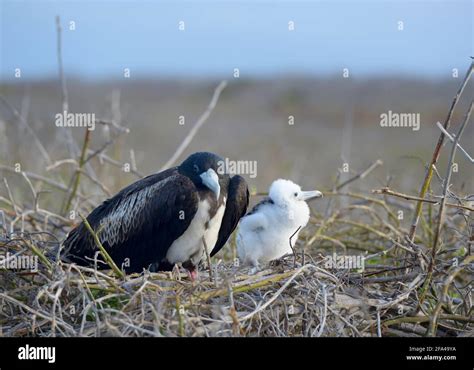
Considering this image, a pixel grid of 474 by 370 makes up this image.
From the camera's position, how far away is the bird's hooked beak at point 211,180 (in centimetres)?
429

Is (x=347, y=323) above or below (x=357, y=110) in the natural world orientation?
below

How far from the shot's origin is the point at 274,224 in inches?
178

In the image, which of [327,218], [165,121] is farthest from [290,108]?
[327,218]

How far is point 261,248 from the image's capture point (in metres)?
4.53

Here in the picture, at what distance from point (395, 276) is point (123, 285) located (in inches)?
54.8

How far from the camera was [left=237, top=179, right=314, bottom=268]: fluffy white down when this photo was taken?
448cm

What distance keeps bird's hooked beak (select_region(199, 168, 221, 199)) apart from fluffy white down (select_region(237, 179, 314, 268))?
33 centimetres

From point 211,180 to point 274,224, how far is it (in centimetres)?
49
